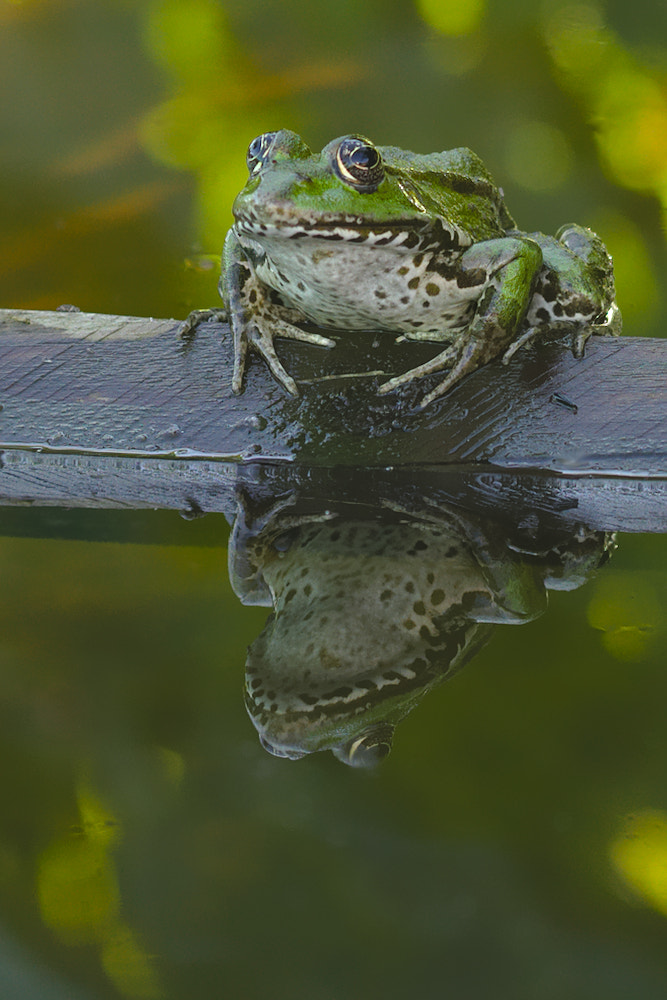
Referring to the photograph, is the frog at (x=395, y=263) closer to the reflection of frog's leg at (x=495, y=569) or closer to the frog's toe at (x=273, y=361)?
the frog's toe at (x=273, y=361)

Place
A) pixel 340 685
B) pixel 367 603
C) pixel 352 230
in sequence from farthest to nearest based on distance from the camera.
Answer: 1. pixel 352 230
2. pixel 367 603
3. pixel 340 685

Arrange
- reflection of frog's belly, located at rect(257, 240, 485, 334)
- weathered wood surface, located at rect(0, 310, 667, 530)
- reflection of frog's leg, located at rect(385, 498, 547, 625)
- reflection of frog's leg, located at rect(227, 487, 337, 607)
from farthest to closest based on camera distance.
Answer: weathered wood surface, located at rect(0, 310, 667, 530)
reflection of frog's belly, located at rect(257, 240, 485, 334)
reflection of frog's leg, located at rect(227, 487, 337, 607)
reflection of frog's leg, located at rect(385, 498, 547, 625)

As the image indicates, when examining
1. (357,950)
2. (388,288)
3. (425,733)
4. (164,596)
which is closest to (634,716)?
(425,733)

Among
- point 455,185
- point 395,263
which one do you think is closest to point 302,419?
point 395,263

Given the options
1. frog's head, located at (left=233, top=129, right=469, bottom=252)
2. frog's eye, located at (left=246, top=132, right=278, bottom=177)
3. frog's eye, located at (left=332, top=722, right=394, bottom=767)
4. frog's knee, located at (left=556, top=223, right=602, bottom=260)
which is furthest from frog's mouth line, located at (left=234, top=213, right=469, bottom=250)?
frog's eye, located at (left=332, top=722, right=394, bottom=767)

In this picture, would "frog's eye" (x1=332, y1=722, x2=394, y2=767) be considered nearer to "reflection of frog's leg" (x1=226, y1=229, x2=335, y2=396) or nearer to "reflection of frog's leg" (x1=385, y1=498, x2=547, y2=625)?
"reflection of frog's leg" (x1=385, y1=498, x2=547, y2=625)

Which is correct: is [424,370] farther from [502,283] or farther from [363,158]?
[363,158]

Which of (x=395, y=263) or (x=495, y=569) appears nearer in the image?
(x=495, y=569)
